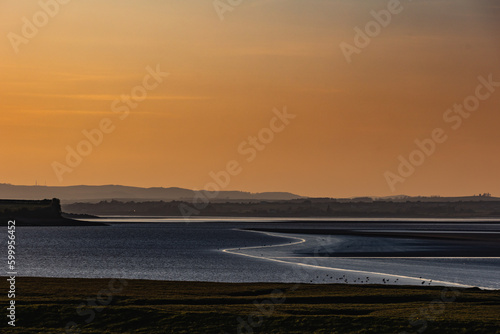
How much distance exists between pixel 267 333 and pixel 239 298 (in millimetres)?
11963

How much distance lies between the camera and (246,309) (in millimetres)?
38562

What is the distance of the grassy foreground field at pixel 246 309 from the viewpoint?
110ft

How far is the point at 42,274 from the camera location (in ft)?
251

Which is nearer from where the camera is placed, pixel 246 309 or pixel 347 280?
pixel 246 309

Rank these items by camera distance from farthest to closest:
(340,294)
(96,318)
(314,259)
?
(314,259)
(340,294)
(96,318)

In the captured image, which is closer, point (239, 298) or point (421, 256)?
point (239, 298)

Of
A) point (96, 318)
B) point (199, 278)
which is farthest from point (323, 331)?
point (199, 278)

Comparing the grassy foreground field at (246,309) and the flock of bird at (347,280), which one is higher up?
the flock of bird at (347,280)

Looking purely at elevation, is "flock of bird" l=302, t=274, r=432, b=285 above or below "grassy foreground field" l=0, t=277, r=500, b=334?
above

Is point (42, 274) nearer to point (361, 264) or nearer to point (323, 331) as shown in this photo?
point (361, 264)

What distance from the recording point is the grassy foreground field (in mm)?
33531

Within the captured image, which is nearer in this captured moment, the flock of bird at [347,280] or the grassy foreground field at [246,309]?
the grassy foreground field at [246,309]

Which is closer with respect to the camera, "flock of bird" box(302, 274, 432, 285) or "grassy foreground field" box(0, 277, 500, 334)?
"grassy foreground field" box(0, 277, 500, 334)

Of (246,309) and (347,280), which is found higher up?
(347,280)
